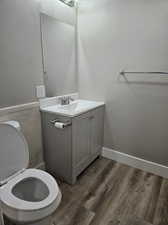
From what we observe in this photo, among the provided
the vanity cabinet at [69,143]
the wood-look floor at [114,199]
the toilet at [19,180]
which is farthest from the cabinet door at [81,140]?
the toilet at [19,180]

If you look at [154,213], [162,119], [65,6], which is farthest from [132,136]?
[65,6]

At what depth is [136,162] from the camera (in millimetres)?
2133

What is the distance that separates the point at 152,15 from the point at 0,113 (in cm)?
187

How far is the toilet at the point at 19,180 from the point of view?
41.4 inches

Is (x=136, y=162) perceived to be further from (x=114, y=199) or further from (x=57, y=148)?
(x=57, y=148)

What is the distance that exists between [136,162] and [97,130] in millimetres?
694

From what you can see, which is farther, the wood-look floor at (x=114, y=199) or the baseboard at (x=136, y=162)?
the baseboard at (x=136, y=162)

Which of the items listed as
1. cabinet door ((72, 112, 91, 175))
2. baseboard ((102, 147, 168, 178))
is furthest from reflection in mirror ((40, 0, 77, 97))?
baseboard ((102, 147, 168, 178))

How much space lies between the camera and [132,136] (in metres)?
2.10

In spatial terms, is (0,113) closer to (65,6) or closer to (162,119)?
(65,6)

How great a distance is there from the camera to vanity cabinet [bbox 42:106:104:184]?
167 centimetres

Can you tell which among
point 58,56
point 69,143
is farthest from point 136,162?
point 58,56

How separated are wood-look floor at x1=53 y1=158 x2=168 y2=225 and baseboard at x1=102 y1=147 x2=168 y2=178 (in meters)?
0.06

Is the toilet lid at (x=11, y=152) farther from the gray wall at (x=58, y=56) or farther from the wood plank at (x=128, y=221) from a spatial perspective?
the wood plank at (x=128, y=221)
